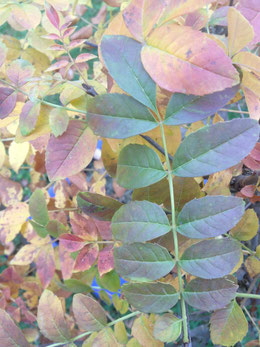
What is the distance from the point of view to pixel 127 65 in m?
0.47

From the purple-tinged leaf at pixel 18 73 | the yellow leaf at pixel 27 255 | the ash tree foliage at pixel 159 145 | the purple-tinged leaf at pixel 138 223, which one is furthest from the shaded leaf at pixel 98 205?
the yellow leaf at pixel 27 255

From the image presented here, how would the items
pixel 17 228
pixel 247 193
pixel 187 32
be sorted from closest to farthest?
pixel 187 32 → pixel 247 193 → pixel 17 228

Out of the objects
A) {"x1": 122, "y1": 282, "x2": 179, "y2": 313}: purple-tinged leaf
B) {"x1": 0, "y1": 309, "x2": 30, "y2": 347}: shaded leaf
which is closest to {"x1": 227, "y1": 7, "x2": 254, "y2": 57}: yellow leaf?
{"x1": 122, "y1": 282, "x2": 179, "y2": 313}: purple-tinged leaf

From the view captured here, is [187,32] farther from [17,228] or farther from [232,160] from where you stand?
[17,228]

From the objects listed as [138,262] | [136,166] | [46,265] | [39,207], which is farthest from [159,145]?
[46,265]

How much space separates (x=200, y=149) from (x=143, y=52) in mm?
151

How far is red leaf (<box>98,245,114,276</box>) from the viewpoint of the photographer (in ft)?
2.18

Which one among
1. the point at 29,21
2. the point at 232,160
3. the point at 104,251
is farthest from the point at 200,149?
the point at 29,21

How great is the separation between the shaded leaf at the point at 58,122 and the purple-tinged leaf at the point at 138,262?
19 centimetres

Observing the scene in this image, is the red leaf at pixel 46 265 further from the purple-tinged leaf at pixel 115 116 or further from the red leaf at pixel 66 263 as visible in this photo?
the purple-tinged leaf at pixel 115 116

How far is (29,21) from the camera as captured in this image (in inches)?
29.6

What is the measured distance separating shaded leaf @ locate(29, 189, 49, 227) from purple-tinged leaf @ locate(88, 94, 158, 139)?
31 cm

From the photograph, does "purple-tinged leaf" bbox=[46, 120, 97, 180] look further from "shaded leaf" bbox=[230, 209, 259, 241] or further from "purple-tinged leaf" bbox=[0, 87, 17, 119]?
"shaded leaf" bbox=[230, 209, 259, 241]

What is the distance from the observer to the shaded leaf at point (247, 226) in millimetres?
678
